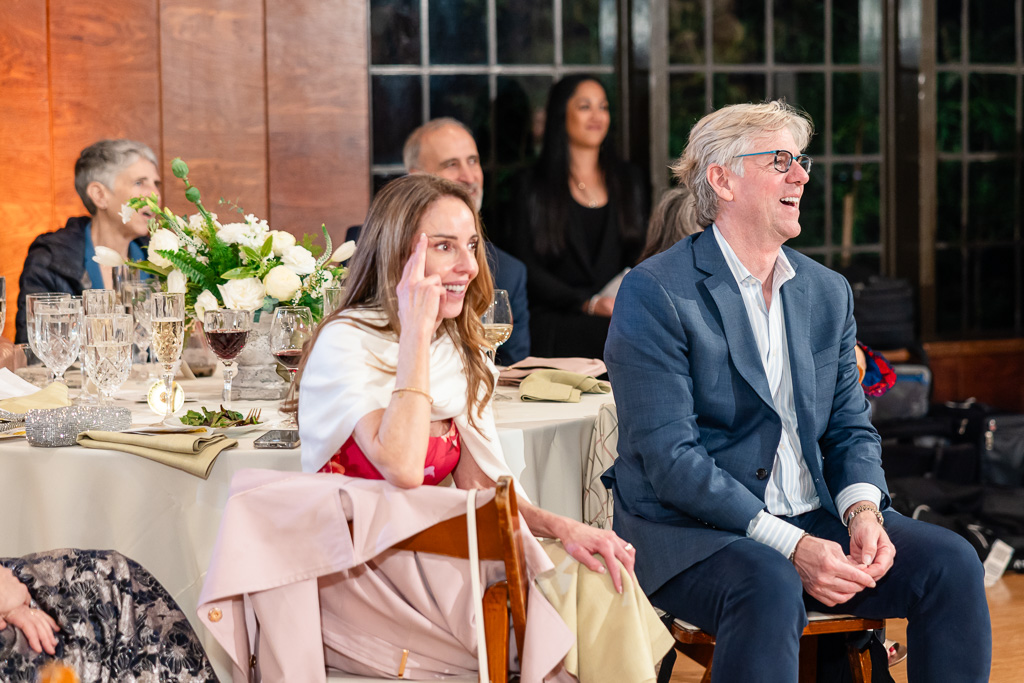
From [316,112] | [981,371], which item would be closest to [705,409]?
[316,112]

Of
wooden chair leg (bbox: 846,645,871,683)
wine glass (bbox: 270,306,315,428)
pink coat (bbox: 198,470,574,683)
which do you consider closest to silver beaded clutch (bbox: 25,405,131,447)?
wine glass (bbox: 270,306,315,428)

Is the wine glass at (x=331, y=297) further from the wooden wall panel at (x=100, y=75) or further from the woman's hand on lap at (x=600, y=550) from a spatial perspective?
the wooden wall panel at (x=100, y=75)

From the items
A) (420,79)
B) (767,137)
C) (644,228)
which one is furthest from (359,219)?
(767,137)

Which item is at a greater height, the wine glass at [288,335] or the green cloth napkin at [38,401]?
the wine glass at [288,335]

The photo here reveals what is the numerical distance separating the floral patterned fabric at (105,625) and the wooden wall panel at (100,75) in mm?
3075

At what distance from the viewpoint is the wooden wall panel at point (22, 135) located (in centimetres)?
460

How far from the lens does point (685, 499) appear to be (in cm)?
213

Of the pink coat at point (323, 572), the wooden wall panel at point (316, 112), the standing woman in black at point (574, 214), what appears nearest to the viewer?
the pink coat at point (323, 572)

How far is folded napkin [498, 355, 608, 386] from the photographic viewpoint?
2.99 meters

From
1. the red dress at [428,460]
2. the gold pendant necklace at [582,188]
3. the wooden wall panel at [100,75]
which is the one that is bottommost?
the red dress at [428,460]

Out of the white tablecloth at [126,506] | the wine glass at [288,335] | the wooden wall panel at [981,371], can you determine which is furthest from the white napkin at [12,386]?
Answer: the wooden wall panel at [981,371]

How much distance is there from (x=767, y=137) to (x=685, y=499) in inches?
30.9

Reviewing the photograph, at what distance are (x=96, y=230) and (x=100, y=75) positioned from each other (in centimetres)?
109

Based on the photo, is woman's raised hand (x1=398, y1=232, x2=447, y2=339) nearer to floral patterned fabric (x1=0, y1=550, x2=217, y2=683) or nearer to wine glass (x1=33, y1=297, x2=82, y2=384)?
floral patterned fabric (x1=0, y1=550, x2=217, y2=683)
